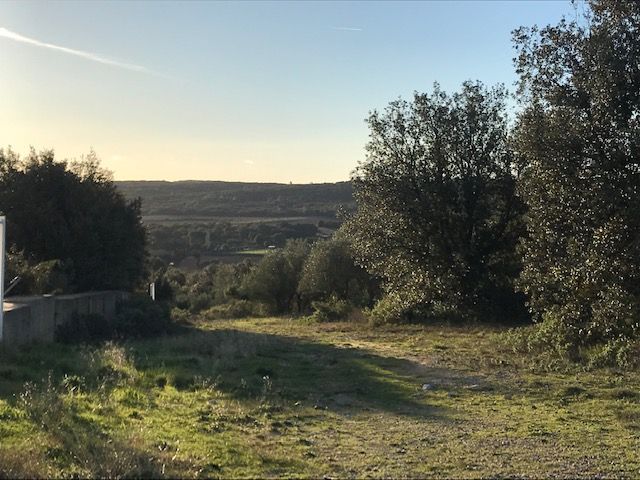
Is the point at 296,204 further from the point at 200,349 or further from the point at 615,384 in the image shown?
the point at 615,384

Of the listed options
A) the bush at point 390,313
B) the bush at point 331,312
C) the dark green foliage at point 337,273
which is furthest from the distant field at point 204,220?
the bush at point 390,313

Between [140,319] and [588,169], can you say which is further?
[140,319]

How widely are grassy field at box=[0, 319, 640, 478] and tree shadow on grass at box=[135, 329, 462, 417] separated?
5 centimetres

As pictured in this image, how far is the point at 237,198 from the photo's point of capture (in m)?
84.6

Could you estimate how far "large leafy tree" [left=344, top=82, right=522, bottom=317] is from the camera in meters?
22.9

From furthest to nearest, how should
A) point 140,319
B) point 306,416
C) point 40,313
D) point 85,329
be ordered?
point 140,319
point 85,329
point 40,313
point 306,416

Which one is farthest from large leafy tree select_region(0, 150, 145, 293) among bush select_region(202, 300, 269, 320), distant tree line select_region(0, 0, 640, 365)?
bush select_region(202, 300, 269, 320)

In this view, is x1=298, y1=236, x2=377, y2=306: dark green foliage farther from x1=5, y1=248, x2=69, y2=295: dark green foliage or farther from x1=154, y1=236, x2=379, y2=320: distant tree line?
x1=5, y1=248, x2=69, y2=295: dark green foliage

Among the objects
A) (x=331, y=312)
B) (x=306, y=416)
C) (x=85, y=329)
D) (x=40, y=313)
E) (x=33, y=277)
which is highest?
(x=33, y=277)

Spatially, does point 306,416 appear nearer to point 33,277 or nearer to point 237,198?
point 33,277

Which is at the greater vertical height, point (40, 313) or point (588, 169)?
point (588, 169)

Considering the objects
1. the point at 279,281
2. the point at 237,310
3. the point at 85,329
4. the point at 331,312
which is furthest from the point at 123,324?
the point at 279,281

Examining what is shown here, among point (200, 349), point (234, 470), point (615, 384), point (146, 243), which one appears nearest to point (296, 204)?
point (146, 243)

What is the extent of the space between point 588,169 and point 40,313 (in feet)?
41.4
